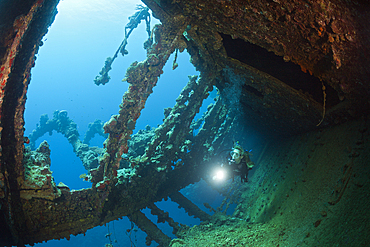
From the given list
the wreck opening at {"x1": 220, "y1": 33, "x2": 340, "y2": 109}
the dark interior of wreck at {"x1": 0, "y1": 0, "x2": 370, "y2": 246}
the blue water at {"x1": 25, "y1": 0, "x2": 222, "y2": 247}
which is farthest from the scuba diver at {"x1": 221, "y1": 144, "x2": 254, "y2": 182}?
the blue water at {"x1": 25, "y1": 0, "x2": 222, "y2": 247}

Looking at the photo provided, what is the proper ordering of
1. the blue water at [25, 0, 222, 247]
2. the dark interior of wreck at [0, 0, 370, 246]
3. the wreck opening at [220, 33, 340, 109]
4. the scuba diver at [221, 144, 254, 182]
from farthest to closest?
the blue water at [25, 0, 222, 247]
the scuba diver at [221, 144, 254, 182]
the wreck opening at [220, 33, 340, 109]
the dark interior of wreck at [0, 0, 370, 246]

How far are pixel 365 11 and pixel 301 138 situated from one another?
3.54 meters

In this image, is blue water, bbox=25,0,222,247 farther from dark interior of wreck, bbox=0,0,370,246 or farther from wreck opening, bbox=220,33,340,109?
wreck opening, bbox=220,33,340,109

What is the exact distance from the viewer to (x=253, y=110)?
223 inches

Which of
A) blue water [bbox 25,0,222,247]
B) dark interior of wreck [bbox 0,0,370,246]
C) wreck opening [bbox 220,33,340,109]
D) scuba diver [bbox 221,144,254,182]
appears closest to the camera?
dark interior of wreck [bbox 0,0,370,246]

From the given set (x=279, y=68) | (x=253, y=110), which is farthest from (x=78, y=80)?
(x=279, y=68)

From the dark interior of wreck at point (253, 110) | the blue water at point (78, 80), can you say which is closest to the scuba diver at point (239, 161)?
the dark interior of wreck at point (253, 110)

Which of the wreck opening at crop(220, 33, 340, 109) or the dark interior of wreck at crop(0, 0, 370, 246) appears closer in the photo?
the dark interior of wreck at crop(0, 0, 370, 246)

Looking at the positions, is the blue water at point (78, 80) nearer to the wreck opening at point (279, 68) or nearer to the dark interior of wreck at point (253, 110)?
the dark interior of wreck at point (253, 110)

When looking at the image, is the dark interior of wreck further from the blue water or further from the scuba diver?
the blue water

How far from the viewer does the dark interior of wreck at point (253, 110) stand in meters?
2.36

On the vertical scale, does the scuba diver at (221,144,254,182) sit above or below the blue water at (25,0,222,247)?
below

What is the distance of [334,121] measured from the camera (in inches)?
144

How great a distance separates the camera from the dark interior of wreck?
7.74 feet
